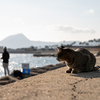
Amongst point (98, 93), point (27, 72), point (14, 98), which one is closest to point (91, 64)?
point (27, 72)

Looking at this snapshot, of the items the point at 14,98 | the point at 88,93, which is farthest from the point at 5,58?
the point at 88,93

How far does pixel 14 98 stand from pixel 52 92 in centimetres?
86

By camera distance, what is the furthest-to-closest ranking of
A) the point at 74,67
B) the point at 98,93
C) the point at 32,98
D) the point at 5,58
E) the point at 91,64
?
1. the point at 5,58
2. the point at 91,64
3. the point at 74,67
4. the point at 98,93
5. the point at 32,98

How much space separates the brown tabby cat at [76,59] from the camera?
18.4ft

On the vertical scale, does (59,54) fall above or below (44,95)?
above

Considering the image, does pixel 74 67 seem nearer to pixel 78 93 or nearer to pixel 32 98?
pixel 78 93

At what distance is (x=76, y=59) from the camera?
5.83 metres

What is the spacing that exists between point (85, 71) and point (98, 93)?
11.0 feet

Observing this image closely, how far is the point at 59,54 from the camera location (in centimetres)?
556

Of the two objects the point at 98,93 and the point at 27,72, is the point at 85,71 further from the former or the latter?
the point at 98,93

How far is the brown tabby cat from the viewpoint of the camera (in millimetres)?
5609

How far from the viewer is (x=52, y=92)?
3.05 meters

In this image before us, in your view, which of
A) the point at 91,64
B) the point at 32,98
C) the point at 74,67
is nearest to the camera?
the point at 32,98

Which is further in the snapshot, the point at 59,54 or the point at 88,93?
the point at 59,54
